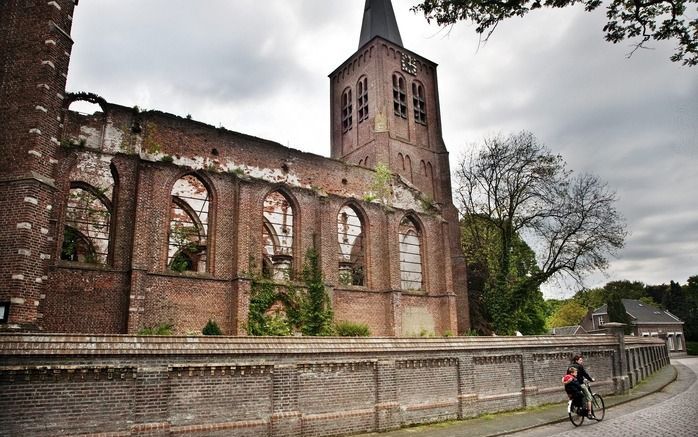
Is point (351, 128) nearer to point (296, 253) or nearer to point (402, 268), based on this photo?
point (402, 268)

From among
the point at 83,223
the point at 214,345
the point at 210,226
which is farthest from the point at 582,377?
→ the point at 83,223

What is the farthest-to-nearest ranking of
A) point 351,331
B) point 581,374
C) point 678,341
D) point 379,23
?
point 678,341, point 379,23, point 351,331, point 581,374

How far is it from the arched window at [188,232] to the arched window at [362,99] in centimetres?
1349

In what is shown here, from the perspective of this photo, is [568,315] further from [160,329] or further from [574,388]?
[160,329]

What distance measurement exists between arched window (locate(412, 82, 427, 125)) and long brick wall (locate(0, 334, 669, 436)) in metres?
23.6

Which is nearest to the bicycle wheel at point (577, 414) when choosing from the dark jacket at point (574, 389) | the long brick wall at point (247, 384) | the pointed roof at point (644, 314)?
the dark jacket at point (574, 389)

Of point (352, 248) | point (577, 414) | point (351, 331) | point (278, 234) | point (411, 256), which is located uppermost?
point (278, 234)

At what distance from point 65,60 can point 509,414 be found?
1555 centimetres

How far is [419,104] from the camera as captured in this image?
3584 cm

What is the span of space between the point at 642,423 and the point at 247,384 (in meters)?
8.96

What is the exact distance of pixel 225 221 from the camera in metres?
19.7

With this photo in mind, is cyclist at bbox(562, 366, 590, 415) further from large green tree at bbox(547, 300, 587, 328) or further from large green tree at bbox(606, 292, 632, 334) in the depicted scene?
large green tree at bbox(547, 300, 587, 328)

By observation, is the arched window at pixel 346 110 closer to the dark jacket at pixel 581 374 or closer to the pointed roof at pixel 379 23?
the pointed roof at pixel 379 23

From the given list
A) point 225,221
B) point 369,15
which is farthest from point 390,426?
point 369,15
